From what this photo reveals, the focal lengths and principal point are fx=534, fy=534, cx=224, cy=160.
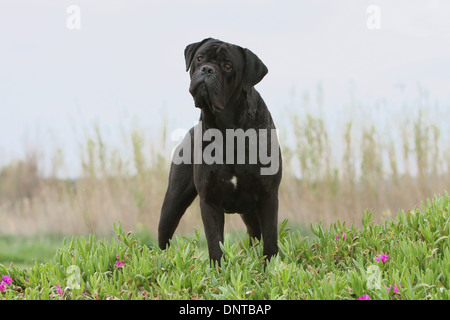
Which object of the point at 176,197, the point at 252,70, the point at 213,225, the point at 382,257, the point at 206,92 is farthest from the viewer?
the point at 176,197

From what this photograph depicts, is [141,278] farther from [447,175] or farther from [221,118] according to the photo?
[447,175]

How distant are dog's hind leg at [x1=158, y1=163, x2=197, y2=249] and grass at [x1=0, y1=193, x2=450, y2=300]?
0.56 ft

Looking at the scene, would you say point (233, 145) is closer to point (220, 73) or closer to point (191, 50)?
point (220, 73)

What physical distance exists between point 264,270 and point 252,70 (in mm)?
1481

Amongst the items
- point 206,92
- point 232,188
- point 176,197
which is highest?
point 206,92

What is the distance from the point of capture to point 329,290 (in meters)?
3.36

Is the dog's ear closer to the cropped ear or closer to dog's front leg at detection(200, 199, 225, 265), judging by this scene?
the cropped ear

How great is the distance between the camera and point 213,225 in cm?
393

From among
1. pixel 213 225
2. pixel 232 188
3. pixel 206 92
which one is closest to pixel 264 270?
pixel 213 225

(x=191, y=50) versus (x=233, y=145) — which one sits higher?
(x=191, y=50)

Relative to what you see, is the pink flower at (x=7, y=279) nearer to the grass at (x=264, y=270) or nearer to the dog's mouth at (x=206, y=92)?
the grass at (x=264, y=270)

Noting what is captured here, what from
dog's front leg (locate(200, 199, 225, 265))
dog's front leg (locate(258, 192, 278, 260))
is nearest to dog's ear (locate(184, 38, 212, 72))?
dog's front leg (locate(200, 199, 225, 265))
